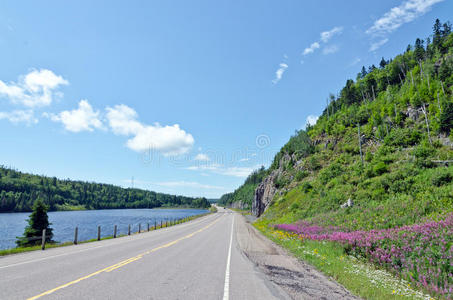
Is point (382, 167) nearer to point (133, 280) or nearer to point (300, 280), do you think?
point (300, 280)

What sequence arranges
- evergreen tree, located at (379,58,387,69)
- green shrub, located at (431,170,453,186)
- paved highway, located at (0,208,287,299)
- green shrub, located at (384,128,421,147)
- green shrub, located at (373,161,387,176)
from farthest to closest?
evergreen tree, located at (379,58,387,69)
green shrub, located at (384,128,421,147)
green shrub, located at (373,161,387,176)
green shrub, located at (431,170,453,186)
paved highway, located at (0,208,287,299)

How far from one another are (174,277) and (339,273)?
5679mm

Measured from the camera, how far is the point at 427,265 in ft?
25.1

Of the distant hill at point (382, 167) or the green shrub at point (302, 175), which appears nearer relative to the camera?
the distant hill at point (382, 167)

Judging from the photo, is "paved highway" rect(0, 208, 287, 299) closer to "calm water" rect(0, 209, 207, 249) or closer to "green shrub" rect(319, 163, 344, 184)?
"green shrub" rect(319, 163, 344, 184)

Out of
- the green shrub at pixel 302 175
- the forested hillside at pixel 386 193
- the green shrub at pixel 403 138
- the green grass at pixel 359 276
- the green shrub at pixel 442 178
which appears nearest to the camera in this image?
the green grass at pixel 359 276

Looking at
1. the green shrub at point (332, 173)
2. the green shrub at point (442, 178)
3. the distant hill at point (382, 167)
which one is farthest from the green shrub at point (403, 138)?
the green shrub at point (442, 178)

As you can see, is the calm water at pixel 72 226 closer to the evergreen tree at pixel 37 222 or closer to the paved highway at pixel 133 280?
the evergreen tree at pixel 37 222

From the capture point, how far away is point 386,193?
72.9 feet

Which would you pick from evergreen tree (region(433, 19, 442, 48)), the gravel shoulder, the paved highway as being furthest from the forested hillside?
evergreen tree (region(433, 19, 442, 48))

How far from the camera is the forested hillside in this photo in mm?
8727

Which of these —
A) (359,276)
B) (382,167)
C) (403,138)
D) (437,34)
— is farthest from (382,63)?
(359,276)

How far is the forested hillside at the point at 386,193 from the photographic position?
8727mm

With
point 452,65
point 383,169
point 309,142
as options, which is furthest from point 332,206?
point 452,65
